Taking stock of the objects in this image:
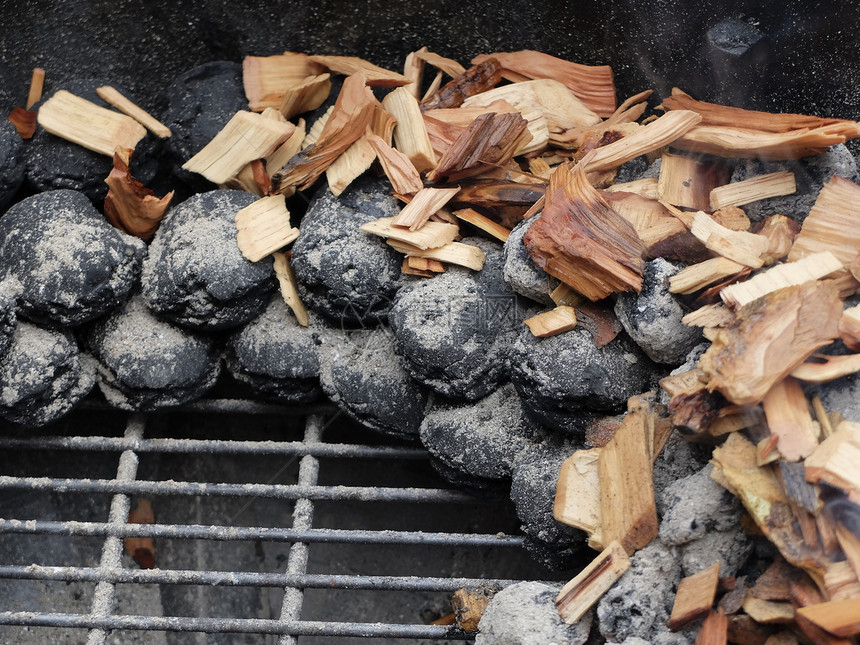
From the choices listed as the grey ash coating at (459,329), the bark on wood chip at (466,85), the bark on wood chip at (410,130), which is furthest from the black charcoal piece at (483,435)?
the bark on wood chip at (466,85)

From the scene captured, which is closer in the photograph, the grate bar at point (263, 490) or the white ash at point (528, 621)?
the white ash at point (528, 621)

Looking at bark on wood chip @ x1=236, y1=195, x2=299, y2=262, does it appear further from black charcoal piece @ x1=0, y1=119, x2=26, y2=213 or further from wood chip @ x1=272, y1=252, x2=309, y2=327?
black charcoal piece @ x1=0, y1=119, x2=26, y2=213

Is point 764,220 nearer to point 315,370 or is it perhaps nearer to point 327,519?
point 315,370

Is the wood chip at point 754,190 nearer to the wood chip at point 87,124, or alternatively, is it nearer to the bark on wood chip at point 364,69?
the bark on wood chip at point 364,69

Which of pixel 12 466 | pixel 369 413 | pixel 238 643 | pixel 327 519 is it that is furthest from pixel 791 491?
pixel 12 466

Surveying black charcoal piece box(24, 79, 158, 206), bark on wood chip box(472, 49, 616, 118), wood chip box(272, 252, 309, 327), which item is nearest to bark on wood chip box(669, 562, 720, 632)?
wood chip box(272, 252, 309, 327)

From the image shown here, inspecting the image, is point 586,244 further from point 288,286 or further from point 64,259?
point 64,259

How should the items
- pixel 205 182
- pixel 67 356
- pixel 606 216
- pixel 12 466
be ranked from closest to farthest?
pixel 606 216, pixel 67 356, pixel 205 182, pixel 12 466
